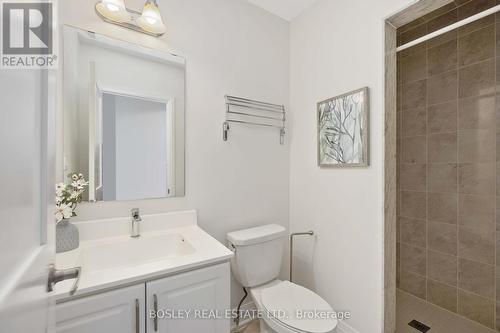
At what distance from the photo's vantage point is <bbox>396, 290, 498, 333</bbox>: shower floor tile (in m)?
1.71

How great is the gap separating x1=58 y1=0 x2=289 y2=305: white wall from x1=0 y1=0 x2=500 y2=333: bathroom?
0.01 meters

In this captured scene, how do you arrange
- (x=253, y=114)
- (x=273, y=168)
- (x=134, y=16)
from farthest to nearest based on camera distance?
(x=273, y=168), (x=253, y=114), (x=134, y=16)

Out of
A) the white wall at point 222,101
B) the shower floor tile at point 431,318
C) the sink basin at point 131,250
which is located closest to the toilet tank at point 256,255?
the white wall at point 222,101

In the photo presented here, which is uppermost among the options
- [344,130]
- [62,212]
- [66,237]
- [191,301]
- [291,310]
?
[344,130]

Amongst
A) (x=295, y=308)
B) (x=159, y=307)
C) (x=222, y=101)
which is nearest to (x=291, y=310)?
(x=295, y=308)

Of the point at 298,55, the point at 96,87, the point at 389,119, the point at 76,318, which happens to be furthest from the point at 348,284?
the point at 96,87

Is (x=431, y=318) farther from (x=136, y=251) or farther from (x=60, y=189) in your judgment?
(x=60, y=189)

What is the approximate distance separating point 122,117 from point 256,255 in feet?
3.89

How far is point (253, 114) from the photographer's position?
1.83 metres

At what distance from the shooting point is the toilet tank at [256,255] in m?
1.53

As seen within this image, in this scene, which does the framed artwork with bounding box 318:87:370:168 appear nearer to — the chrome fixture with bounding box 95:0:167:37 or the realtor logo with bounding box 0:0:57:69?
the chrome fixture with bounding box 95:0:167:37

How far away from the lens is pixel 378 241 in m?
1.39

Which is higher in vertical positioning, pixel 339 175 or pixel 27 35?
pixel 27 35

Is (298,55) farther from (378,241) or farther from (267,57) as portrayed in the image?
(378,241)
